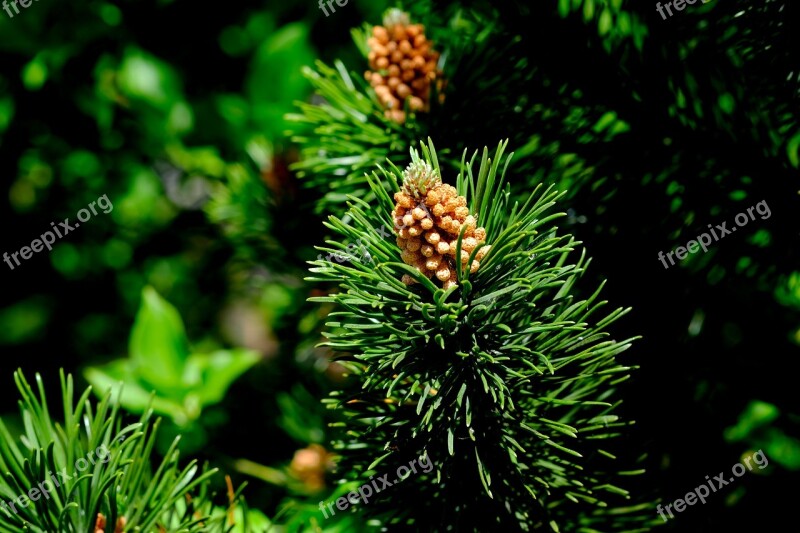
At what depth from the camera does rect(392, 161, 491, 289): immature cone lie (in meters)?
0.37

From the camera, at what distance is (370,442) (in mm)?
473

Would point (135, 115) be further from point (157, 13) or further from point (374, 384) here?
point (374, 384)

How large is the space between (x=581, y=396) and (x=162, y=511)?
281mm

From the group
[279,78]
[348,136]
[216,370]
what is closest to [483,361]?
[348,136]

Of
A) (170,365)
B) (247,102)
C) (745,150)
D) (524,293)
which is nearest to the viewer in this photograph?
(524,293)

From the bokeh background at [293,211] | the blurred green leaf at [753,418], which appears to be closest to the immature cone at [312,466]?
the bokeh background at [293,211]

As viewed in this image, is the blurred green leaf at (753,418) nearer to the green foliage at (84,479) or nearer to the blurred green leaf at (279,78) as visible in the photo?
the green foliage at (84,479)

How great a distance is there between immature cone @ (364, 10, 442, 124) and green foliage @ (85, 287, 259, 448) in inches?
13.7

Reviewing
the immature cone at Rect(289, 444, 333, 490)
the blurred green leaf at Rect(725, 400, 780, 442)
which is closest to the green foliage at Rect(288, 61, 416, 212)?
the immature cone at Rect(289, 444, 333, 490)

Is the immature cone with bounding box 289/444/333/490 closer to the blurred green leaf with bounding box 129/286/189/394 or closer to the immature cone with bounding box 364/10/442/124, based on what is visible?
the blurred green leaf with bounding box 129/286/189/394

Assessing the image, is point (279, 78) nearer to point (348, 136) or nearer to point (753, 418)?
point (348, 136)

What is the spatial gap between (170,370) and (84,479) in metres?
0.33

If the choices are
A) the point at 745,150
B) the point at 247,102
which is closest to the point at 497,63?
the point at 745,150

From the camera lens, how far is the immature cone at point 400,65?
54 centimetres
